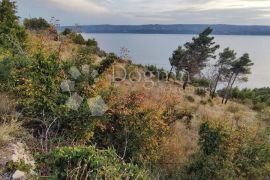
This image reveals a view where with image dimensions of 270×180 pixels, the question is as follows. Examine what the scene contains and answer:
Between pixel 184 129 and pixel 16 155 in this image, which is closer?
pixel 16 155

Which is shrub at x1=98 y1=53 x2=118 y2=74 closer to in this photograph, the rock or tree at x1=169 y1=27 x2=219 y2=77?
the rock

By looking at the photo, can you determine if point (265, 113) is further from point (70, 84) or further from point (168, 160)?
point (70, 84)

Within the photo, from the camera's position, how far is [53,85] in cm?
917

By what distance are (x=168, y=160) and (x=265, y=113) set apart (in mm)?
3348

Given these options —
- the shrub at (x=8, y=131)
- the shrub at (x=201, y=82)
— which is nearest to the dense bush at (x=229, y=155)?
the shrub at (x=8, y=131)

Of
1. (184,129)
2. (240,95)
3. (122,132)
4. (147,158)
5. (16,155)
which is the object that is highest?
(16,155)

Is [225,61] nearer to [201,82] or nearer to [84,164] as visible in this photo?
[201,82]

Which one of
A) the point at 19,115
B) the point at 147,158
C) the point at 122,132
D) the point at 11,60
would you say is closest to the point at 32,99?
the point at 19,115

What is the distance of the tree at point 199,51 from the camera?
39.8 m

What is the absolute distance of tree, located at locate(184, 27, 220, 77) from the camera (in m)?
39.8

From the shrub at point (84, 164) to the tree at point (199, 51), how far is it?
34.9 m

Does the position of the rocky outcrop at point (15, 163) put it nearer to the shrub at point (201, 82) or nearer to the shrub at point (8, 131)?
the shrub at point (8, 131)

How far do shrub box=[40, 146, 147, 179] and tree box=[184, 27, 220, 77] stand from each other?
114 ft

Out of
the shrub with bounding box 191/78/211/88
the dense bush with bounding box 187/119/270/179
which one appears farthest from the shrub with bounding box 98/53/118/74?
Result: the shrub with bounding box 191/78/211/88
